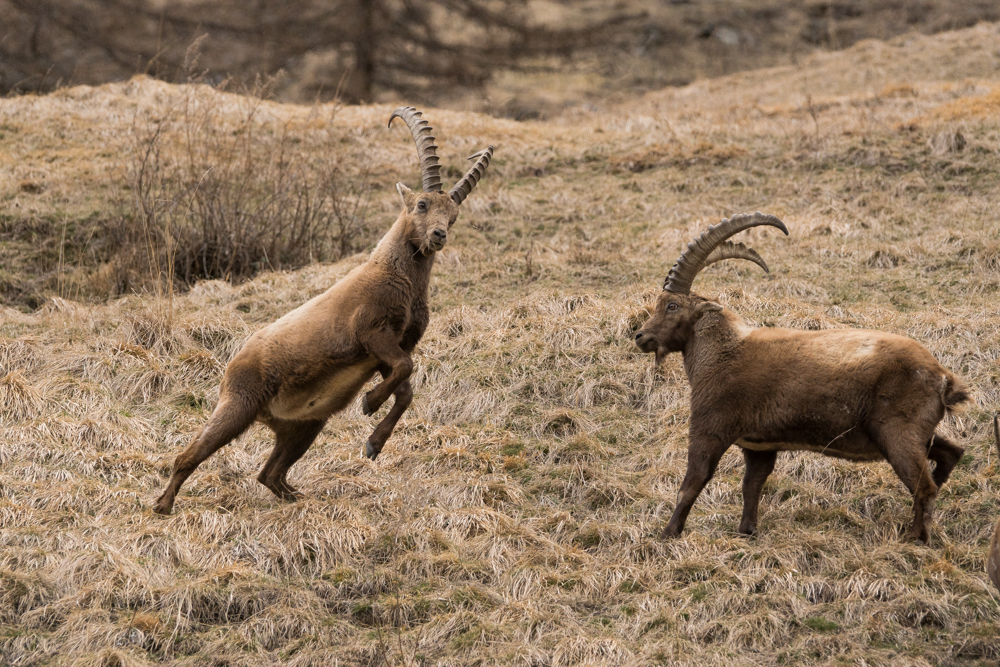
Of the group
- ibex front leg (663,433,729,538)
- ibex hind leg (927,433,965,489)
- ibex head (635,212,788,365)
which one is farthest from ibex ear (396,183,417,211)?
ibex hind leg (927,433,965,489)

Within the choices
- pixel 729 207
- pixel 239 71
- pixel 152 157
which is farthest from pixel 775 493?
pixel 239 71

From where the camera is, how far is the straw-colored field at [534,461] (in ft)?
19.9

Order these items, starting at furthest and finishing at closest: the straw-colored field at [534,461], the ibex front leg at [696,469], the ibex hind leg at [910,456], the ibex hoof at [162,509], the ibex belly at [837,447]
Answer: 1. the ibex hoof at [162,509]
2. the ibex front leg at [696,469]
3. the ibex belly at [837,447]
4. the ibex hind leg at [910,456]
5. the straw-colored field at [534,461]

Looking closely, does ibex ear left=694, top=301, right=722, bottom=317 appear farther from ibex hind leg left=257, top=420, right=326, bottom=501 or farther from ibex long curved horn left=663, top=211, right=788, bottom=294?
ibex hind leg left=257, top=420, right=326, bottom=501

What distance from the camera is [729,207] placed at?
1373 centimetres

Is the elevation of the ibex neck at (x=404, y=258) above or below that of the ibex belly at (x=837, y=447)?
above

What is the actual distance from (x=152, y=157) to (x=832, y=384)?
12.3 meters

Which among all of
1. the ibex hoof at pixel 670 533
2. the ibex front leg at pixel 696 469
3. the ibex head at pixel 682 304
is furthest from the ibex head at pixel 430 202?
the ibex hoof at pixel 670 533

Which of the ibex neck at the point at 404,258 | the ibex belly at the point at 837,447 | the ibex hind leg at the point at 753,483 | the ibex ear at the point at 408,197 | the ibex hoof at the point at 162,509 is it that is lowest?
the ibex hoof at the point at 162,509

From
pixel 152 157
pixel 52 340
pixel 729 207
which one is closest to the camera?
pixel 52 340

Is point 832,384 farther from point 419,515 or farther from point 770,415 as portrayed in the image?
point 419,515

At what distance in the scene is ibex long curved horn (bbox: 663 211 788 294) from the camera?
699 cm

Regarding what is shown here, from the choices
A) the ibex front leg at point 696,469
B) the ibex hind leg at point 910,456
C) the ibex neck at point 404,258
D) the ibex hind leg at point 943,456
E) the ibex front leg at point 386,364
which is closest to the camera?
the ibex hind leg at point 910,456

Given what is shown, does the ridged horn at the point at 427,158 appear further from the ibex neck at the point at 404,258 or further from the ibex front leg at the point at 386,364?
the ibex front leg at the point at 386,364
